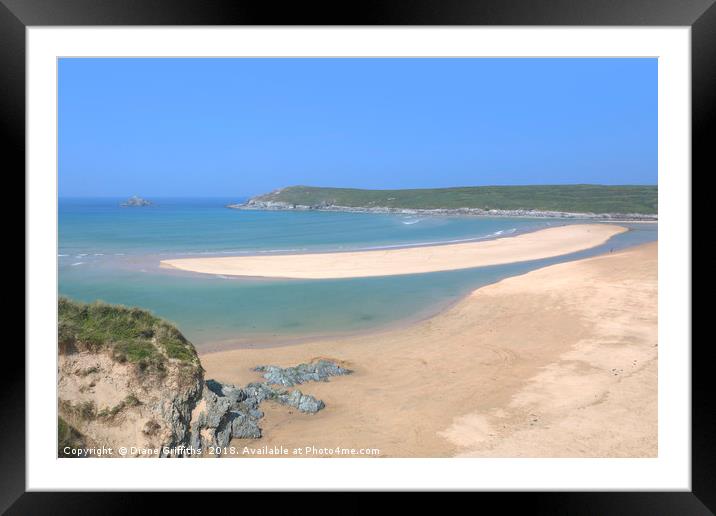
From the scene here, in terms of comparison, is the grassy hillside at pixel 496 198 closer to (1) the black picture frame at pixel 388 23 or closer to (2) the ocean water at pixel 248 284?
(2) the ocean water at pixel 248 284

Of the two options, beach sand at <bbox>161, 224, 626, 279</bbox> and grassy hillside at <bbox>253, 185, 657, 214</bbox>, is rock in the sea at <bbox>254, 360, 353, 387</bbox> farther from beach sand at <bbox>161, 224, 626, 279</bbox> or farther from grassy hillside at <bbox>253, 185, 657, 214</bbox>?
grassy hillside at <bbox>253, 185, 657, 214</bbox>

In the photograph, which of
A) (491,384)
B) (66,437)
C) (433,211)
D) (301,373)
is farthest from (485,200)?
(66,437)

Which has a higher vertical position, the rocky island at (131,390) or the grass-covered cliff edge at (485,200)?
the grass-covered cliff edge at (485,200)

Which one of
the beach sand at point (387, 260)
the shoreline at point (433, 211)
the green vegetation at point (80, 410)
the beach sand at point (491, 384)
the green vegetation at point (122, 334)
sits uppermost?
the shoreline at point (433, 211)

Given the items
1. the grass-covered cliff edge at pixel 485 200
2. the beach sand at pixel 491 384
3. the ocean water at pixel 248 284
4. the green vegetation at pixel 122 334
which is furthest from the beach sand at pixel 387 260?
the grass-covered cliff edge at pixel 485 200

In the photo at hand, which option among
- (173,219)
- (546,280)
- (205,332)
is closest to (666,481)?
(205,332)

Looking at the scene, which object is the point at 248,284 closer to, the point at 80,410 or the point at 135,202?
the point at 80,410

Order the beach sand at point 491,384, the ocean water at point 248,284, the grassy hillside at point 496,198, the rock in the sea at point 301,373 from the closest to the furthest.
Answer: the beach sand at point 491,384 → the rock in the sea at point 301,373 → the ocean water at point 248,284 → the grassy hillside at point 496,198
